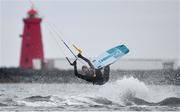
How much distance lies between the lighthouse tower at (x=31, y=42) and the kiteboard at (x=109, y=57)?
1523 inches

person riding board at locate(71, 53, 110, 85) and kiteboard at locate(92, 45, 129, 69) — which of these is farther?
kiteboard at locate(92, 45, 129, 69)

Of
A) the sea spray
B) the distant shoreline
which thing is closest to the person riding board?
the sea spray

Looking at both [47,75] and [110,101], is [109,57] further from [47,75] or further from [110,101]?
[47,75]

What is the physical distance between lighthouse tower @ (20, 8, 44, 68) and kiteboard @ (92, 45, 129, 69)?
38.7m

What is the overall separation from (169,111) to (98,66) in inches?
199

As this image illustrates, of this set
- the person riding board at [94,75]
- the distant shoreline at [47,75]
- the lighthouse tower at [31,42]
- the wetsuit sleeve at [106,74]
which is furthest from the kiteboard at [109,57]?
the lighthouse tower at [31,42]

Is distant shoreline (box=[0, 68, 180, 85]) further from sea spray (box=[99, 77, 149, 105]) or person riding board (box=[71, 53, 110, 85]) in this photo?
person riding board (box=[71, 53, 110, 85])

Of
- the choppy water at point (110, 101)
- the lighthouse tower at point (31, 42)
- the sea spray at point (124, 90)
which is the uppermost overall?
the lighthouse tower at point (31, 42)

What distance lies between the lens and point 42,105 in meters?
30.1

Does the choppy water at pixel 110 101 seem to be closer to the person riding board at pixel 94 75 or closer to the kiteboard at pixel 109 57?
the person riding board at pixel 94 75

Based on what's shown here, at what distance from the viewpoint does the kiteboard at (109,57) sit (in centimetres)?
3247

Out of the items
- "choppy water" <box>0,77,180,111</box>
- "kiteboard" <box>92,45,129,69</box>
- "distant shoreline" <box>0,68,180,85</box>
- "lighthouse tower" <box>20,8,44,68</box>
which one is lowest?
"choppy water" <box>0,77,180,111</box>

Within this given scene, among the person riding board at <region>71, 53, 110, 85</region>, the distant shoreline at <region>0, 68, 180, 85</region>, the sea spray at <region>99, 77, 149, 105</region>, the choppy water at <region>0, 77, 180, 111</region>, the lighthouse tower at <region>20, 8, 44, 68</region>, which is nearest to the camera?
the choppy water at <region>0, 77, 180, 111</region>

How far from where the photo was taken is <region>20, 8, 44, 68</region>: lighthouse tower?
71.9 meters
